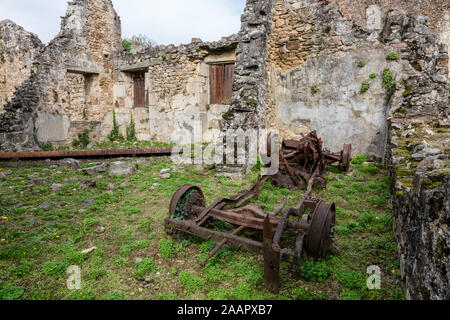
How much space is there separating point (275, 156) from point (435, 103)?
13.3 ft

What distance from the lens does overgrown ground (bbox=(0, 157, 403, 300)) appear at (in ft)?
8.48

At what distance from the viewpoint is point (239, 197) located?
4219mm

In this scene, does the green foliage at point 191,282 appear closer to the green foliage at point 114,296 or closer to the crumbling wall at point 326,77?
the green foliage at point 114,296

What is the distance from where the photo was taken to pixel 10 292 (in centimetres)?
249

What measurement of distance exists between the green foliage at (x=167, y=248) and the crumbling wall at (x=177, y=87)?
8.22 m

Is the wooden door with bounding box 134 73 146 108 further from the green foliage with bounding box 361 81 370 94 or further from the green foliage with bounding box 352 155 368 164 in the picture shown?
the green foliage with bounding box 352 155 368 164

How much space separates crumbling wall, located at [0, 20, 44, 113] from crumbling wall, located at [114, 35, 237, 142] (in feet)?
17.9

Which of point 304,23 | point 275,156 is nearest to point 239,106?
point 275,156

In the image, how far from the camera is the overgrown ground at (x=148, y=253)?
2584 millimetres

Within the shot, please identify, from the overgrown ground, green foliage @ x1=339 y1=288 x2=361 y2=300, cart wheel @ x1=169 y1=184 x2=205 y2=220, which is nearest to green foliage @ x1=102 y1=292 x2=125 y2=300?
the overgrown ground

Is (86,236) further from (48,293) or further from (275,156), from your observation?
(275,156)

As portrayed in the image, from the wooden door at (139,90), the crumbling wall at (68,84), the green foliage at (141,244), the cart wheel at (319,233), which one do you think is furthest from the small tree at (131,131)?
the cart wheel at (319,233)

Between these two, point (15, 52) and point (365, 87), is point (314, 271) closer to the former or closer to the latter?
point (365, 87)

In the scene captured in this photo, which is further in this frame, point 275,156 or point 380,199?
point 275,156
